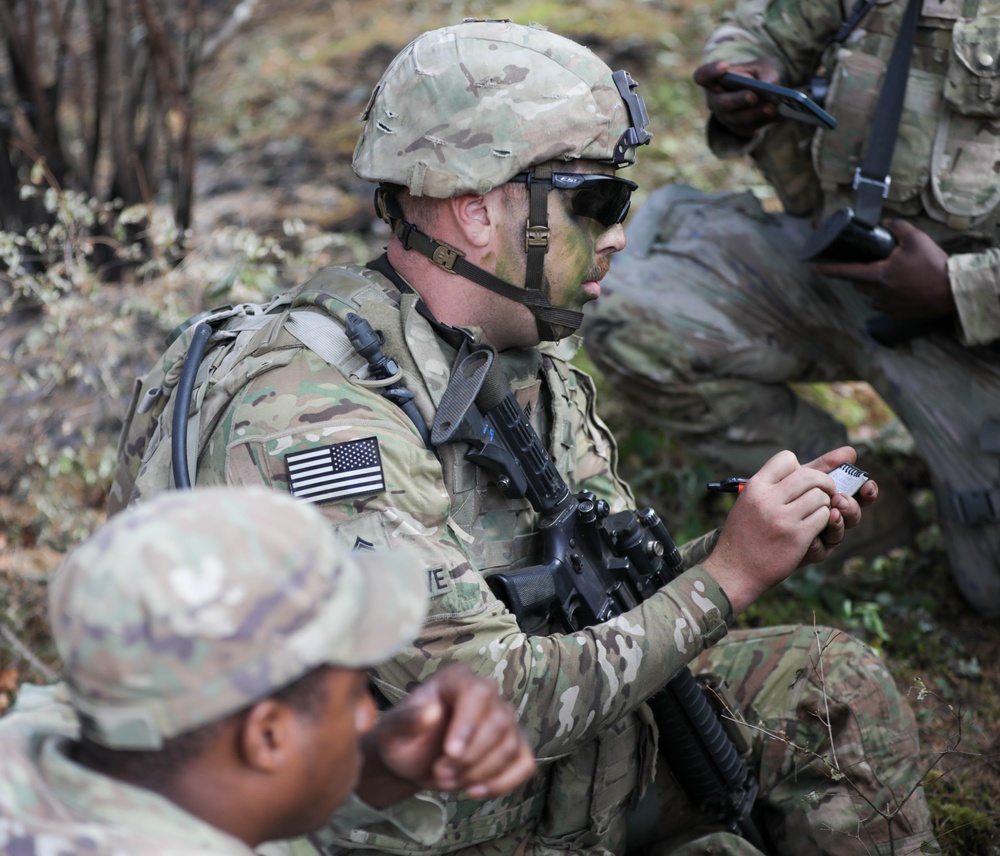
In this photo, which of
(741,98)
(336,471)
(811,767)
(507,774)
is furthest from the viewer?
(741,98)

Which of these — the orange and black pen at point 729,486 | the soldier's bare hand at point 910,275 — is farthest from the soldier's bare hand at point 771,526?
the soldier's bare hand at point 910,275

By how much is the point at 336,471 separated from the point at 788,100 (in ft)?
8.35

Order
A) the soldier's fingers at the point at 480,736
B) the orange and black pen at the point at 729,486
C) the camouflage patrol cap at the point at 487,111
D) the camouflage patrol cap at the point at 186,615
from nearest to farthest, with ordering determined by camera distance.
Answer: the camouflage patrol cap at the point at 186,615 → the soldier's fingers at the point at 480,736 → the camouflage patrol cap at the point at 487,111 → the orange and black pen at the point at 729,486

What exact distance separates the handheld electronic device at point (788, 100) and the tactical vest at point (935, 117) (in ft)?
0.49

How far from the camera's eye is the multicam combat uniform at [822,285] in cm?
400

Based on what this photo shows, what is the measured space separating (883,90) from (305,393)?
2682 millimetres

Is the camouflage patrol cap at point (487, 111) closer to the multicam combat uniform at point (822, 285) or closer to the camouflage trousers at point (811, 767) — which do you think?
the camouflage trousers at point (811, 767)

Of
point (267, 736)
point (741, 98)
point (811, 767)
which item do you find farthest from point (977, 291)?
point (267, 736)

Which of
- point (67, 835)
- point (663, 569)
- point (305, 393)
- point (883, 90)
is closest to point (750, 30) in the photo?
point (883, 90)

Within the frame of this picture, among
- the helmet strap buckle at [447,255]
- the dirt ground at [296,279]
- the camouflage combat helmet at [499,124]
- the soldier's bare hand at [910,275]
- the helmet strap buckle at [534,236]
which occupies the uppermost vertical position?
the camouflage combat helmet at [499,124]

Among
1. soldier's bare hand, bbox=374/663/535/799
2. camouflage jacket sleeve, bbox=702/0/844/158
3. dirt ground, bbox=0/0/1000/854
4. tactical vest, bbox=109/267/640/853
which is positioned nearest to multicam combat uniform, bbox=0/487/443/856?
soldier's bare hand, bbox=374/663/535/799

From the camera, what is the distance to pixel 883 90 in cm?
404

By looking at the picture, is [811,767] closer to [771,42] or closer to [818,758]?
[818,758]

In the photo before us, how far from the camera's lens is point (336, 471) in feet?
7.61
